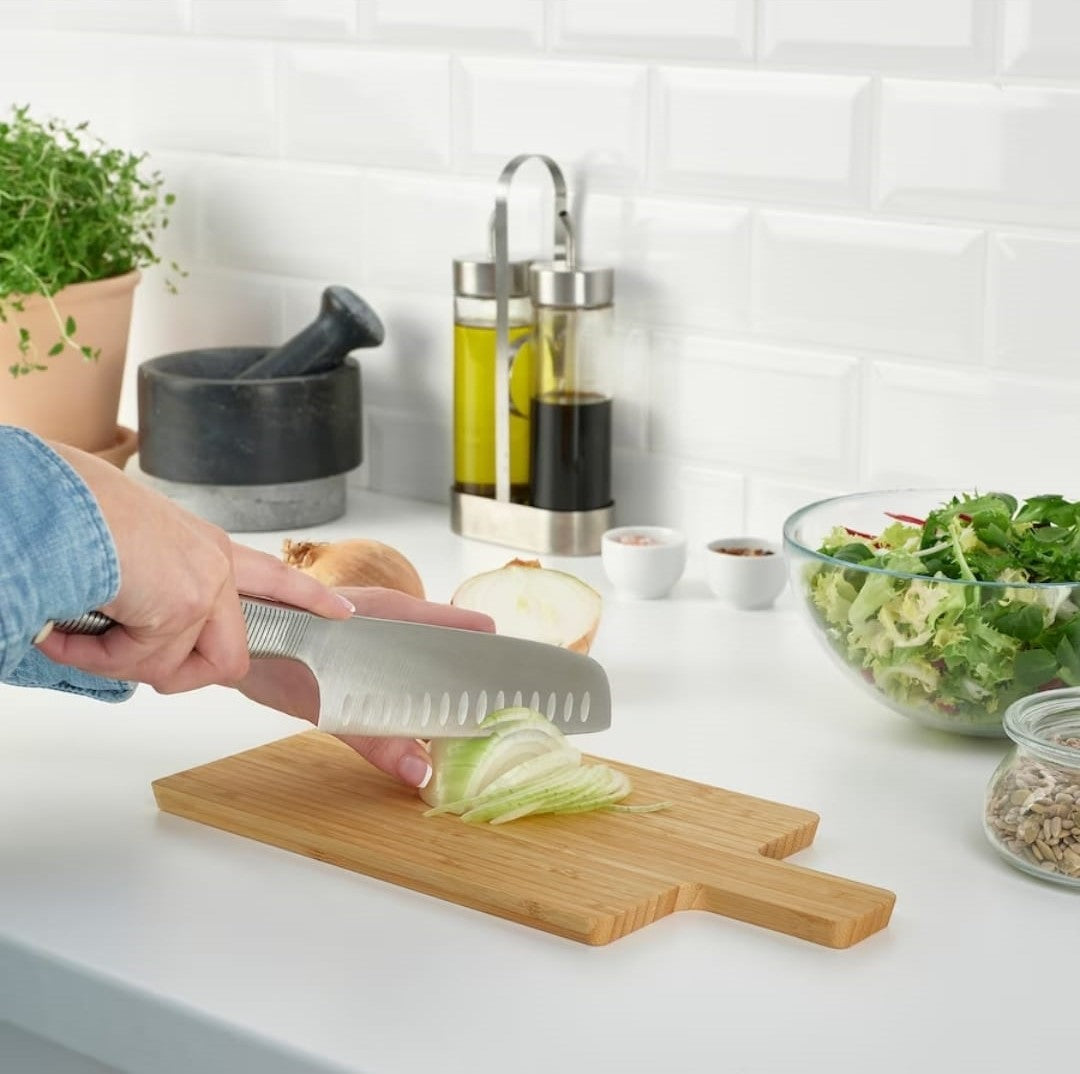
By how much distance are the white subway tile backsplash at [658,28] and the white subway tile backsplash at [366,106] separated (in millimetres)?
162

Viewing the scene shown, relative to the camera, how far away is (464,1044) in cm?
84

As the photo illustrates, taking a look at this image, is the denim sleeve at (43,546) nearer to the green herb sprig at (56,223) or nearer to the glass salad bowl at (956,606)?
the glass salad bowl at (956,606)

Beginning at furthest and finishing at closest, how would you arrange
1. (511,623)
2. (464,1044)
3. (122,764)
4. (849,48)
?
(849,48), (511,623), (122,764), (464,1044)

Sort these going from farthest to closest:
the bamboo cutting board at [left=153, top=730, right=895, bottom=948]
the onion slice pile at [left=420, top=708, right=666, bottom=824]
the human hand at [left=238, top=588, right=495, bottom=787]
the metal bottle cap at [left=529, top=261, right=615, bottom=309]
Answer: the metal bottle cap at [left=529, top=261, right=615, bottom=309] → the human hand at [left=238, top=588, right=495, bottom=787] → the onion slice pile at [left=420, top=708, right=666, bottom=824] → the bamboo cutting board at [left=153, top=730, right=895, bottom=948]

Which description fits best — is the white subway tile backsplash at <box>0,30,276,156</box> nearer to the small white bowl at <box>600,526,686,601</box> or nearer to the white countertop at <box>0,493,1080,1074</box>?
the small white bowl at <box>600,526,686,601</box>

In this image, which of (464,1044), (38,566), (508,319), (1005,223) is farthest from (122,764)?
(1005,223)

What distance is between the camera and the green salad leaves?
3.67 ft

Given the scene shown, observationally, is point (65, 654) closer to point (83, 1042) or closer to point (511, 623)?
point (83, 1042)

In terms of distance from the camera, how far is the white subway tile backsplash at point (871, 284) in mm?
1451

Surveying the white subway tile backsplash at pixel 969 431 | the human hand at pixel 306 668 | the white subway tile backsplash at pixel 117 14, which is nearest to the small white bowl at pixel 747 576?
the white subway tile backsplash at pixel 969 431

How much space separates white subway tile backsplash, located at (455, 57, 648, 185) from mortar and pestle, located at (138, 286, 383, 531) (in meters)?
0.20

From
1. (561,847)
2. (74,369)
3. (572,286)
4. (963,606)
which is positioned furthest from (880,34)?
(74,369)

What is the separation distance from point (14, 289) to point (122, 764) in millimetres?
687

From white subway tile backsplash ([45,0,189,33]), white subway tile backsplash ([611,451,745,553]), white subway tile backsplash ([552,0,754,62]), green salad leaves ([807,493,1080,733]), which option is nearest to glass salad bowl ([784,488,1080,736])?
green salad leaves ([807,493,1080,733])
